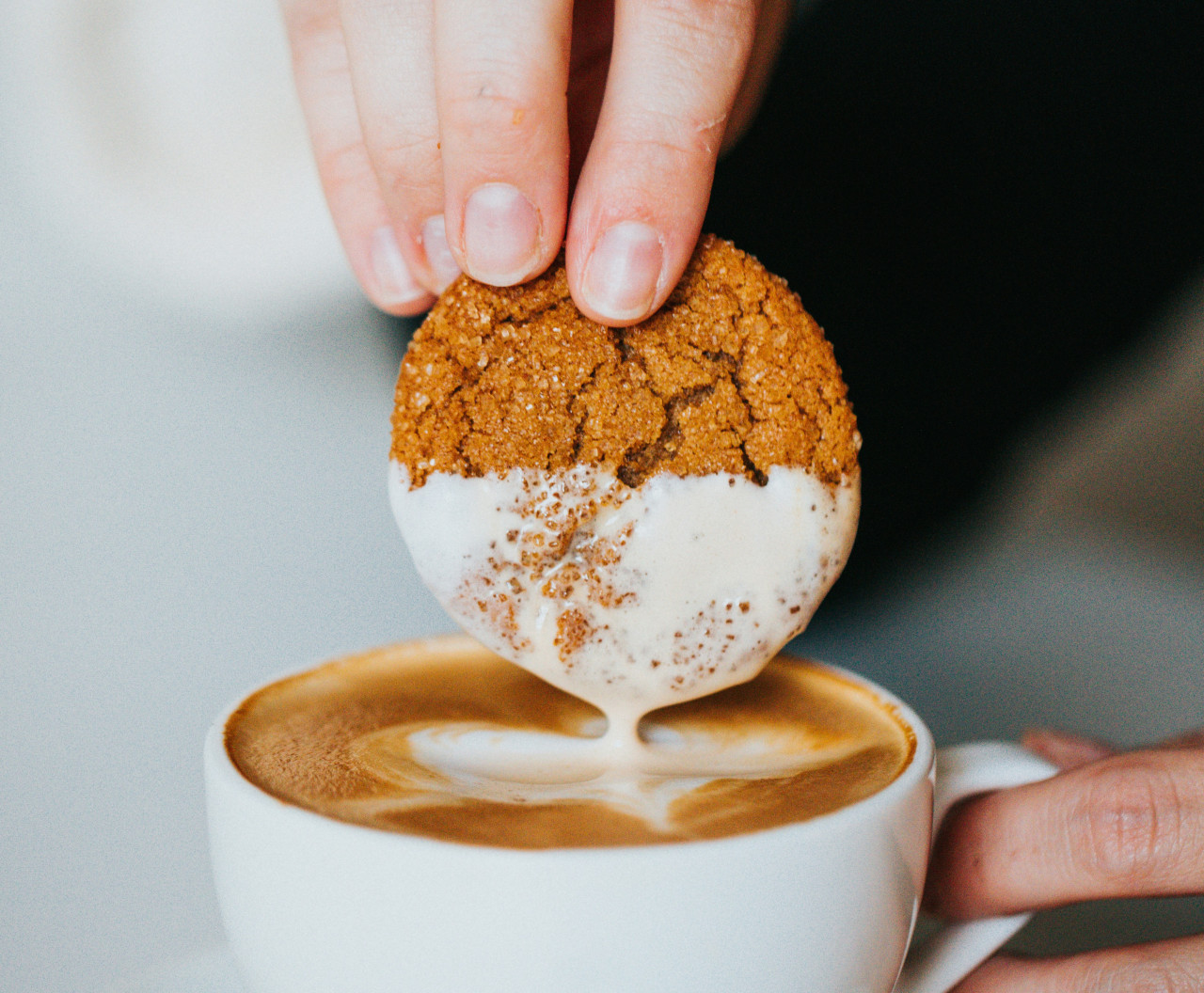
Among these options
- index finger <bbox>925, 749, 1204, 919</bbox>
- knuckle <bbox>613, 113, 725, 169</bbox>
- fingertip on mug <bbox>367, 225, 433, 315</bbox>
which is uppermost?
knuckle <bbox>613, 113, 725, 169</bbox>

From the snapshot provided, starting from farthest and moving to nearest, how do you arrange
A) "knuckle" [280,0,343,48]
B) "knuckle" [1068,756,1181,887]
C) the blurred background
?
the blurred background → "knuckle" [280,0,343,48] → "knuckle" [1068,756,1181,887]

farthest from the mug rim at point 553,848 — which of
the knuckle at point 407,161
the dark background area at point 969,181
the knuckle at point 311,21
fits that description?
the dark background area at point 969,181

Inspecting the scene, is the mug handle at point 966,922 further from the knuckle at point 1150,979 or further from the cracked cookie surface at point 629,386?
the cracked cookie surface at point 629,386

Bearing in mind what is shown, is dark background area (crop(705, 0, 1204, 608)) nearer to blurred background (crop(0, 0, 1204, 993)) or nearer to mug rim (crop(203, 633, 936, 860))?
blurred background (crop(0, 0, 1204, 993))

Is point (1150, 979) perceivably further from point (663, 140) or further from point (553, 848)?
point (663, 140)

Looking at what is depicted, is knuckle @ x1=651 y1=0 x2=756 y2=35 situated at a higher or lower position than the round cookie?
higher

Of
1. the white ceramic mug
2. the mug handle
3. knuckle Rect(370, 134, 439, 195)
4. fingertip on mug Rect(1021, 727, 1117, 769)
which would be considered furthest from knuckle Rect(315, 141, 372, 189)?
fingertip on mug Rect(1021, 727, 1117, 769)

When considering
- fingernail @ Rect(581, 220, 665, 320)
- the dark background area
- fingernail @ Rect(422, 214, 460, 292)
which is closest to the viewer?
fingernail @ Rect(581, 220, 665, 320)

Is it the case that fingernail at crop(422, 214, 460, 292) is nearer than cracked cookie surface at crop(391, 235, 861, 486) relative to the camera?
No
